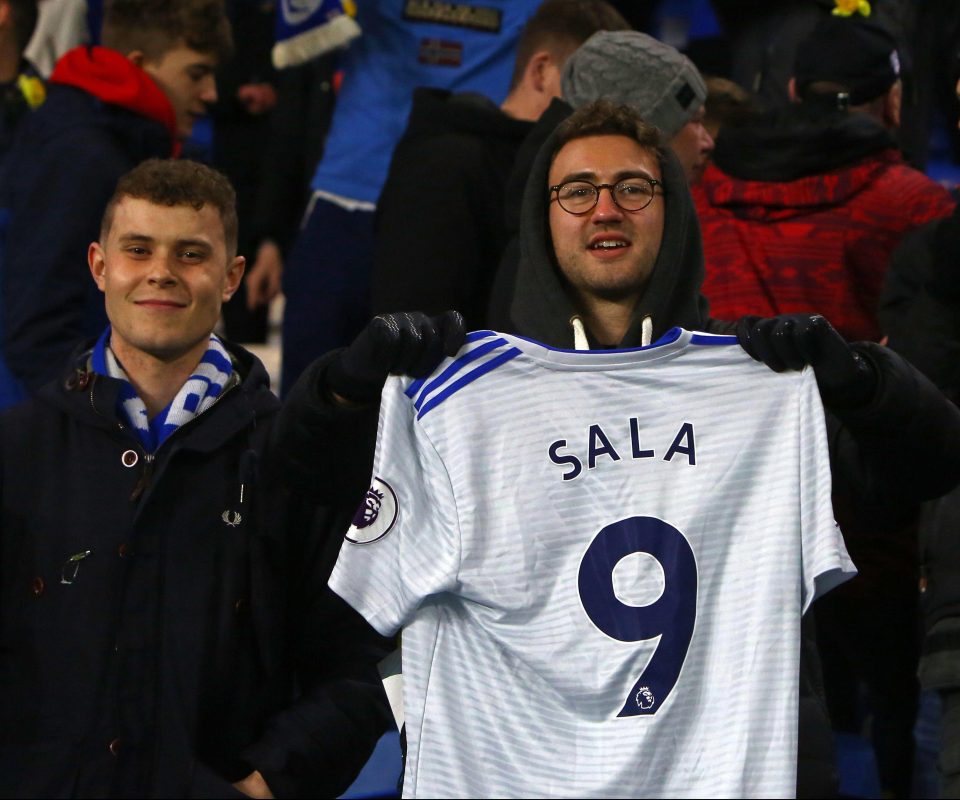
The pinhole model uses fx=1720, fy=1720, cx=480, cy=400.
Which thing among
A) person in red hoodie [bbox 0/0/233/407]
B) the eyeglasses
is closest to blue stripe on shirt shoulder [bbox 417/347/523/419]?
the eyeglasses

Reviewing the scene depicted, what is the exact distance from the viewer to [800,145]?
4383mm

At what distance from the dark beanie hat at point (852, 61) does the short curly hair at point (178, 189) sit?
173cm

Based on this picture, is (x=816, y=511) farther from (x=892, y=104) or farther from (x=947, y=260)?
(x=892, y=104)

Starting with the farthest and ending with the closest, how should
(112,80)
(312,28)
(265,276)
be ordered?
1. (265,276)
2. (312,28)
3. (112,80)

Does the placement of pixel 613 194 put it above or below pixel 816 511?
above

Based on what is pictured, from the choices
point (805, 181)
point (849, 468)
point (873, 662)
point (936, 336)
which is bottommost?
point (873, 662)

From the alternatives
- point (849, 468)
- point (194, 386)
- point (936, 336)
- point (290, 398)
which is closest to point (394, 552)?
point (290, 398)

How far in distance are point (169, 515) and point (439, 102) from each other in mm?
1706

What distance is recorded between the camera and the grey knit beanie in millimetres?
4352

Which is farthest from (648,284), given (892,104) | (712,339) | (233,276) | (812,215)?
(892,104)

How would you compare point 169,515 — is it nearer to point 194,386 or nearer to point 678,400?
point 194,386

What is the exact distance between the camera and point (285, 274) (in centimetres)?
540

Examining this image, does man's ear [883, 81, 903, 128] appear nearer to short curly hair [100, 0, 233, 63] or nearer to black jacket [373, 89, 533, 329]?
black jacket [373, 89, 533, 329]

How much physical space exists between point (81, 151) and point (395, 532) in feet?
5.57
